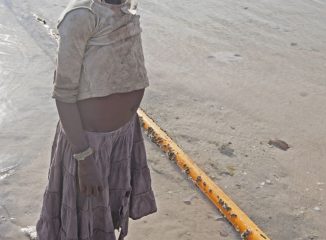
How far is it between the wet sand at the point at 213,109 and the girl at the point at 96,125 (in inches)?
32.7

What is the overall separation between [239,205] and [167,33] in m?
3.45

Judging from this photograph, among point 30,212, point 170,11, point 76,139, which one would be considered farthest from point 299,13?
point 76,139

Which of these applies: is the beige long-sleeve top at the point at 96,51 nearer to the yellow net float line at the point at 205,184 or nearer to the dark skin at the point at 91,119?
the dark skin at the point at 91,119

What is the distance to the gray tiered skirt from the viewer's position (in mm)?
2264

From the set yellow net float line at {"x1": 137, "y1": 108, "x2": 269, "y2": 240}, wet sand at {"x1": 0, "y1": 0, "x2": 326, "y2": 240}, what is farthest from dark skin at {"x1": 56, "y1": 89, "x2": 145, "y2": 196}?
yellow net float line at {"x1": 137, "y1": 108, "x2": 269, "y2": 240}

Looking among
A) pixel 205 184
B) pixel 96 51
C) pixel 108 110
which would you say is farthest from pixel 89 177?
pixel 205 184

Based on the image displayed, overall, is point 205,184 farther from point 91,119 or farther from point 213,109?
point 91,119

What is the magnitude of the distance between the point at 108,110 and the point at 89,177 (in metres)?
0.31

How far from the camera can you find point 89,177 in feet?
7.06

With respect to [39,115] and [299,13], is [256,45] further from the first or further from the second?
[39,115]

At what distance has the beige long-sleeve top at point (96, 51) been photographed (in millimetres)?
1864

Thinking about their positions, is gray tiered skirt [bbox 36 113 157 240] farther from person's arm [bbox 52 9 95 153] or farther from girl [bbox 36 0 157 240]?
person's arm [bbox 52 9 95 153]

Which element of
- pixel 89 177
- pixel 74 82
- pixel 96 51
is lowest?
pixel 89 177

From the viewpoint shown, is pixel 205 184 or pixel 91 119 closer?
pixel 91 119
